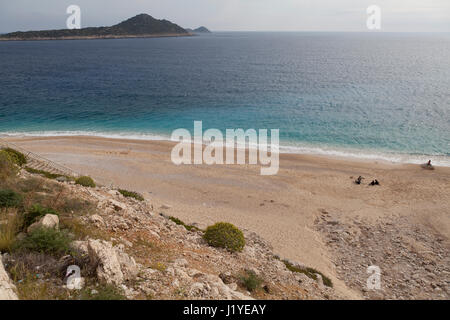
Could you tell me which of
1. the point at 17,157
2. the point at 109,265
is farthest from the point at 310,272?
the point at 17,157

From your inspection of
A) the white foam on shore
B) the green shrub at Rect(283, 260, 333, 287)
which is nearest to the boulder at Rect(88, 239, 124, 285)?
the green shrub at Rect(283, 260, 333, 287)

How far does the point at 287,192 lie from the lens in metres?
25.3

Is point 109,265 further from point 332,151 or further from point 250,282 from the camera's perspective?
point 332,151

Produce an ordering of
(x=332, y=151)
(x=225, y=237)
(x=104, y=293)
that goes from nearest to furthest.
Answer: (x=104, y=293) < (x=225, y=237) < (x=332, y=151)

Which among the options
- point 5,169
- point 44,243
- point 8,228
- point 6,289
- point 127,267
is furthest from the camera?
point 5,169

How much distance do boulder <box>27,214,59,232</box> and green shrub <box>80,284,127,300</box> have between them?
132 inches

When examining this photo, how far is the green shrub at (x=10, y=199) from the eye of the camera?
457 inches

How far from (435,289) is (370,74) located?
8851 cm

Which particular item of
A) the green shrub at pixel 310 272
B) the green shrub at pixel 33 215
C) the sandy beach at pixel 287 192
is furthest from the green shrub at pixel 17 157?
the green shrub at pixel 310 272

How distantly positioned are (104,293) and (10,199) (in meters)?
7.63

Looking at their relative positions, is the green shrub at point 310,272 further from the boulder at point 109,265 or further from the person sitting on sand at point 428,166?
the person sitting on sand at point 428,166

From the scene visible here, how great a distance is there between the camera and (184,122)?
152 feet
